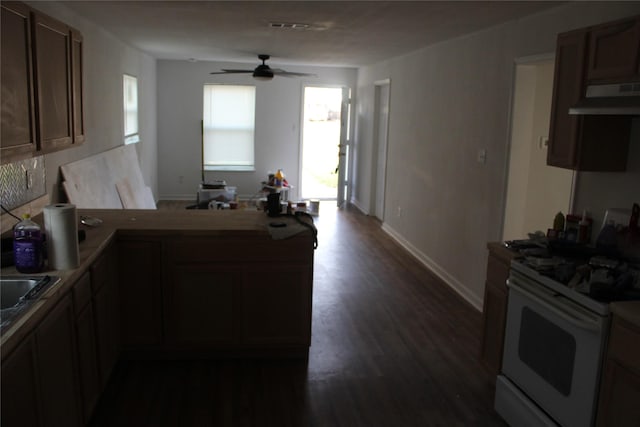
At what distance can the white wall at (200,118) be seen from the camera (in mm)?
8961

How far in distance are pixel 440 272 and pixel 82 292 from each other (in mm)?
3723

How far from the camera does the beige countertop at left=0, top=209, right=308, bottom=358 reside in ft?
7.53

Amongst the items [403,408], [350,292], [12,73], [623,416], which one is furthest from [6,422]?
[350,292]

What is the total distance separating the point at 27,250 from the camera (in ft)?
7.58

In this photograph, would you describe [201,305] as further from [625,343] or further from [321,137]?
[321,137]

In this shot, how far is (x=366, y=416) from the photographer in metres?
2.93

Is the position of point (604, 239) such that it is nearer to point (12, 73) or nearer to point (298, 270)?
point (298, 270)

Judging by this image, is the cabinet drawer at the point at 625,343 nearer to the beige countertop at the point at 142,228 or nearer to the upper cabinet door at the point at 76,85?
the beige countertop at the point at 142,228

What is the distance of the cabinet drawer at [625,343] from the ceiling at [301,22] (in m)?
2.16

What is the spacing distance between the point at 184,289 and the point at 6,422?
1633 mm

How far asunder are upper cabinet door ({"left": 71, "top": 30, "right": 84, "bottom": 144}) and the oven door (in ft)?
9.03

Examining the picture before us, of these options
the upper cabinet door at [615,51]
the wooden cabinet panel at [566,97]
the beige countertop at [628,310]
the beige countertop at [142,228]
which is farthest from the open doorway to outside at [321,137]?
the beige countertop at [628,310]

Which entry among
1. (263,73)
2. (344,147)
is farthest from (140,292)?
(344,147)

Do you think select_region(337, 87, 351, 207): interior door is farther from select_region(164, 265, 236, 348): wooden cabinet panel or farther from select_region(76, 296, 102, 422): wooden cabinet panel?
select_region(76, 296, 102, 422): wooden cabinet panel
